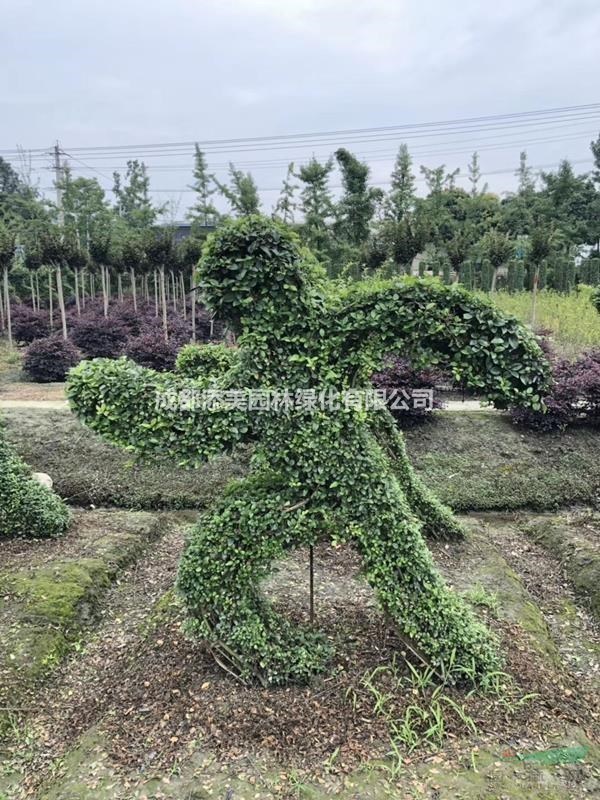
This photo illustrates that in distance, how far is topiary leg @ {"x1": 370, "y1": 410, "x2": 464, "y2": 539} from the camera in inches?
182

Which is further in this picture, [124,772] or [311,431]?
[311,431]

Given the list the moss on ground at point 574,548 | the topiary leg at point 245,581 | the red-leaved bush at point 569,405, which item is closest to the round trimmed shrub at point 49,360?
the red-leaved bush at point 569,405

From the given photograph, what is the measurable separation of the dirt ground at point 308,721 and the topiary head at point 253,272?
6.70ft

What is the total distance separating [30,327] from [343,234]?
32.1 ft

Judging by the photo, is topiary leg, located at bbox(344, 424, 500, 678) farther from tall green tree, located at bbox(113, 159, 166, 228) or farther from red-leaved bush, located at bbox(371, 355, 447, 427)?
tall green tree, located at bbox(113, 159, 166, 228)

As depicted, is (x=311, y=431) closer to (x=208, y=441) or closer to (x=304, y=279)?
(x=208, y=441)

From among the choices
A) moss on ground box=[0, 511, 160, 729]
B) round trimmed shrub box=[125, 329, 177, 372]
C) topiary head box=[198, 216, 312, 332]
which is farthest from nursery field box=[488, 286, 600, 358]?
topiary head box=[198, 216, 312, 332]

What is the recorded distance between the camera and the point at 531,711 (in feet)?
10.2

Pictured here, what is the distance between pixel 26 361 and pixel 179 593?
35.3 ft

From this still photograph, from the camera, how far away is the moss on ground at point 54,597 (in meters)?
3.63

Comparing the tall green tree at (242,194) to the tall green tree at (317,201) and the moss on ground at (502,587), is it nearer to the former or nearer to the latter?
the tall green tree at (317,201)

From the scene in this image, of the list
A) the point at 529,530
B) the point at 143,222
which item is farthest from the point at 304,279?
the point at 143,222

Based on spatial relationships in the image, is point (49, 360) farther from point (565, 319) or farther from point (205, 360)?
point (565, 319)

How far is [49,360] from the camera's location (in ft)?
40.7
